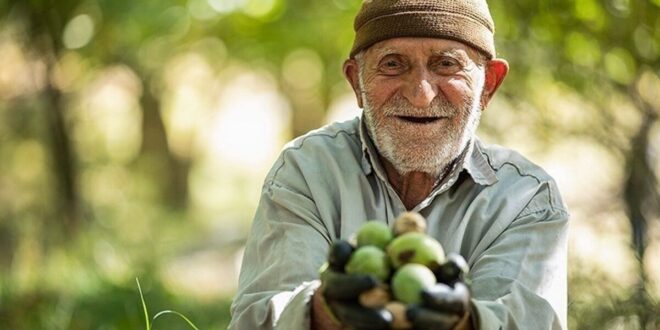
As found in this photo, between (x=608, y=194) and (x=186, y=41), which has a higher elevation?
(x=608, y=194)

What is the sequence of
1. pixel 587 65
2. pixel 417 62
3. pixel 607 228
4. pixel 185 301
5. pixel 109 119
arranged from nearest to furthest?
1. pixel 417 62
2. pixel 607 228
3. pixel 587 65
4. pixel 185 301
5. pixel 109 119

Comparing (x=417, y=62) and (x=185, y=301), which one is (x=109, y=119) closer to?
(x=185, y=301)

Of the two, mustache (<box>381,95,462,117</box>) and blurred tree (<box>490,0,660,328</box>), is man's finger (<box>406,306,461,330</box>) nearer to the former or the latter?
mustache (<box>381,95,462,117</box>)

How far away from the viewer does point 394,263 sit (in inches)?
131

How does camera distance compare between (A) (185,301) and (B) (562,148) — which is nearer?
(B) (562,148)

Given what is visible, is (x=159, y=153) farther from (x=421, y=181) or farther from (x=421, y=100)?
(x=421, y=100)

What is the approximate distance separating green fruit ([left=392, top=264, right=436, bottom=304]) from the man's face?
3.42 ft

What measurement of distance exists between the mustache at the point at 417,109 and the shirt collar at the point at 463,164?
0.56ft

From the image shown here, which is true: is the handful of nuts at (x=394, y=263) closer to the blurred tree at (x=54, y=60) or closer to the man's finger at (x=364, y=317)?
the man's finger at (x=364, y=317)

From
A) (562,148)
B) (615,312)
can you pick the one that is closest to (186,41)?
(562,148)

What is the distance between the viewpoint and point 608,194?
23.3 ft

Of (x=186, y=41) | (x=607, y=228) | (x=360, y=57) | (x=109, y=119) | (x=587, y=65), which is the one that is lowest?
(x=109, y=119)

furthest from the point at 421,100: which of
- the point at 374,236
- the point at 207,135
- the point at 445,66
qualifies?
the point at 207,135

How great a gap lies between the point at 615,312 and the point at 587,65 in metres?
1.99
